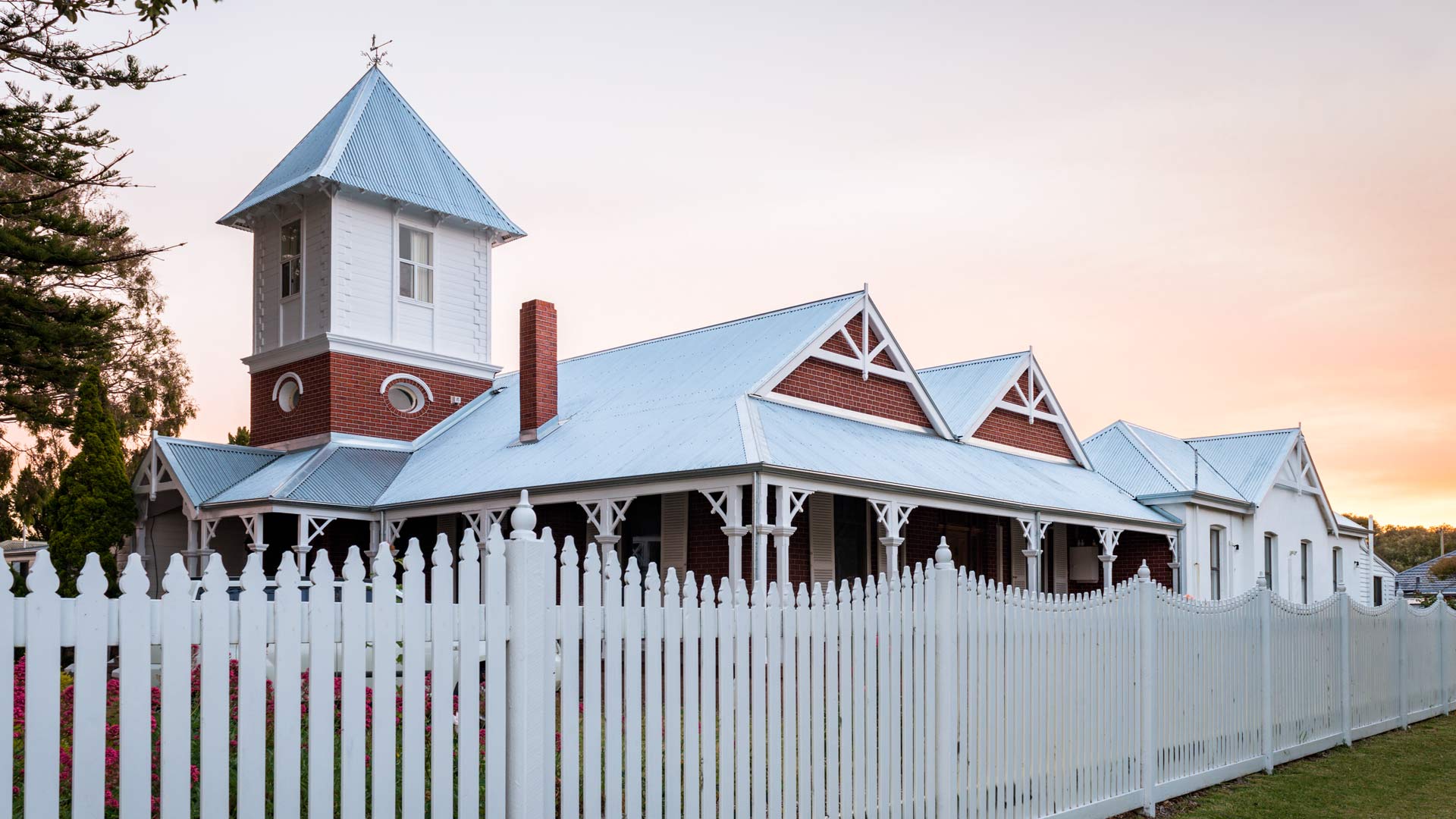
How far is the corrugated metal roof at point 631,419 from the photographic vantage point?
709 inches

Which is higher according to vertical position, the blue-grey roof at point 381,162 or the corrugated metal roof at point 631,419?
the blue-grey roof at point 381,162

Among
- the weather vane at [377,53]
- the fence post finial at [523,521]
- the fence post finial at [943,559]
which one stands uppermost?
the weather vane at [377,53]

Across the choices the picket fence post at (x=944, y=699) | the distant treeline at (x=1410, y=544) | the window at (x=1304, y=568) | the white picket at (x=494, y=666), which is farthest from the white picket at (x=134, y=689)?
the distant treeline at (x=1410, y=544)

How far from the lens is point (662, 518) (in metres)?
20.5

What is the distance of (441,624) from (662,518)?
15637 mm

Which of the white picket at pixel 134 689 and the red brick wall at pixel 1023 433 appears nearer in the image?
the white picket at pixel 134 689

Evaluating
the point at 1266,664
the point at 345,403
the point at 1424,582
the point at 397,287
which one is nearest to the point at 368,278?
the point at 397,287

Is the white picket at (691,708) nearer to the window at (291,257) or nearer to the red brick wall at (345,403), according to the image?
the red brick wall at (345,403)

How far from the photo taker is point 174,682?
411 cm

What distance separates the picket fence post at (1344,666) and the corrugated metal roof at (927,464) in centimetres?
569

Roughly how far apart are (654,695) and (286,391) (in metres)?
21.5

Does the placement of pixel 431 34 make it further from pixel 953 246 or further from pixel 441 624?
pixel 441 624

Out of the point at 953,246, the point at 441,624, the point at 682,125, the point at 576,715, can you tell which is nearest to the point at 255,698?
the point at 441,624

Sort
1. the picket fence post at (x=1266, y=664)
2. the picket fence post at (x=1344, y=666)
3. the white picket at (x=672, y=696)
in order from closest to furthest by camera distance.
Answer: the white picket at (x=672, y=696), the picket fence post at (x=1266, y=664), the picket fence post at (x=1344, y=666)
